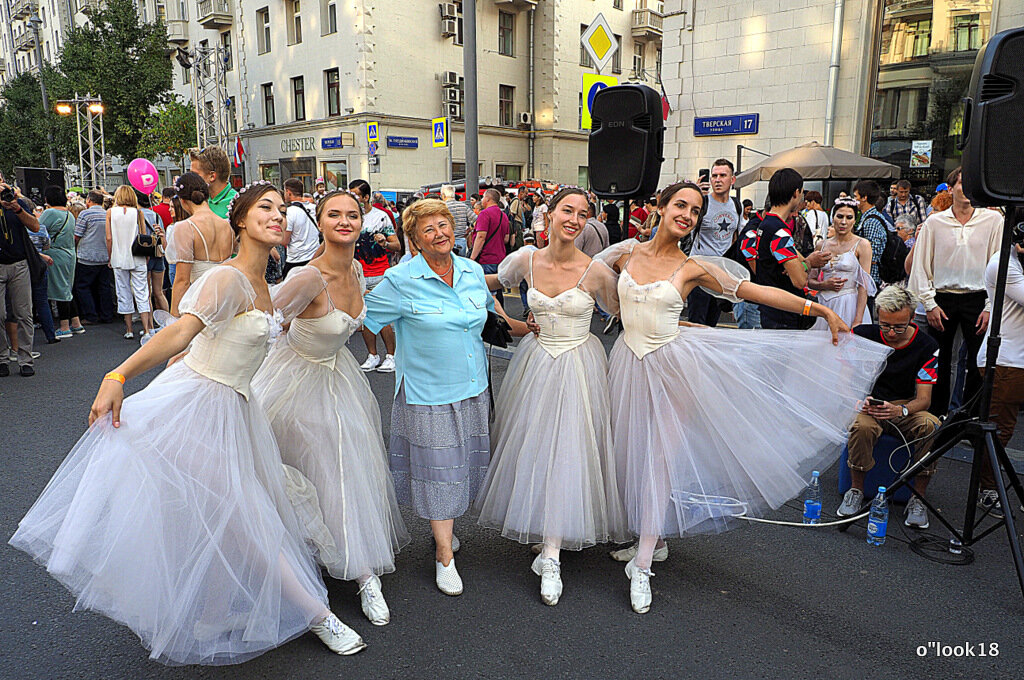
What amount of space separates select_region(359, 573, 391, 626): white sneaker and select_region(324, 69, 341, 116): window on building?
26854 millimetres

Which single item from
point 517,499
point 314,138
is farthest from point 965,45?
point 314,138

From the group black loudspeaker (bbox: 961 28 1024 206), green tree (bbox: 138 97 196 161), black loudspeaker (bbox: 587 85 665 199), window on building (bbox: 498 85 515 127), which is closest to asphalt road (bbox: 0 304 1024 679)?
black loudspeaker (bbox: 961 28 1024 206)

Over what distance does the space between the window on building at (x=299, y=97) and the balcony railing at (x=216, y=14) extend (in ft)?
18.4

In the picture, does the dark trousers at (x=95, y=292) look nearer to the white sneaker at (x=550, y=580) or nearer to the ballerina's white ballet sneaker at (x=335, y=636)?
the ballerina's white ballet sneaker at (x=335, y=636)

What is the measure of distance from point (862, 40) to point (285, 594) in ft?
46.8

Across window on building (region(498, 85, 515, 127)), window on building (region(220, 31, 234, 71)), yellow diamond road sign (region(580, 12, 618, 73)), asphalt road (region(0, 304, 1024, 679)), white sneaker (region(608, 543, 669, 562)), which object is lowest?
asphalt road (region(0, 304, 1024, 679))

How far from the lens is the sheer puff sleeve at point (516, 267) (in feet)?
12.3

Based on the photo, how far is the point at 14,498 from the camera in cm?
450

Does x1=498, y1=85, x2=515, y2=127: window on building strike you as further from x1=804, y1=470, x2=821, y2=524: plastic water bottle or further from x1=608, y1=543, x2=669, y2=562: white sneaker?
x1=608, y1=543, x2=669, y2=562: white sneaker

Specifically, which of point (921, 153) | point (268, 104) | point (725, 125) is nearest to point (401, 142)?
point (268, 104)

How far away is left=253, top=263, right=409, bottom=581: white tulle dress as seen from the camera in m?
3.09

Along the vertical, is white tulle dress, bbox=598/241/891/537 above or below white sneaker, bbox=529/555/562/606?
above

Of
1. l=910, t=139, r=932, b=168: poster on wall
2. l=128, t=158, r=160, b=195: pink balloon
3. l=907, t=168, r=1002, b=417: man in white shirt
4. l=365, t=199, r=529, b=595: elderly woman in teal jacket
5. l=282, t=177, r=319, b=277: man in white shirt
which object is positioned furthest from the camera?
l=128, t=158, r=160, b=195: pink balloon

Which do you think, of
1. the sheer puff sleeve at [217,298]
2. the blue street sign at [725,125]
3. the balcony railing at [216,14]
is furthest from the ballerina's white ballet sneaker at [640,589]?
the balcony railing at [216,14]
